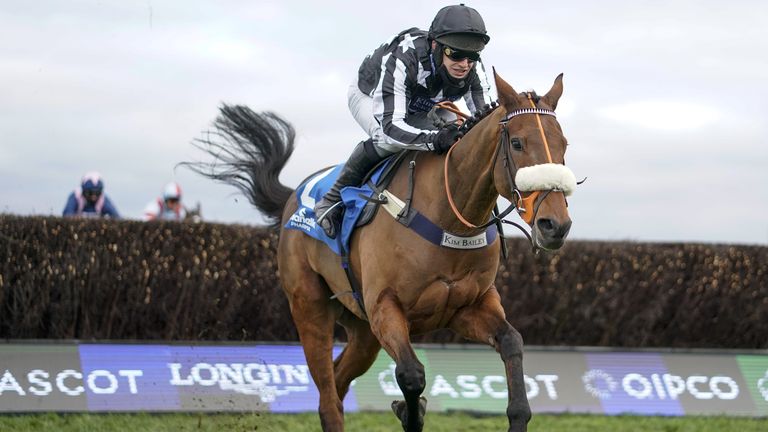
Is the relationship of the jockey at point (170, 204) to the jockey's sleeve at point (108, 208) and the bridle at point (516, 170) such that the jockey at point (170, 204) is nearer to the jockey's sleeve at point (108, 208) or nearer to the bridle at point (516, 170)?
the jockey's sleeve at point (108, 208)

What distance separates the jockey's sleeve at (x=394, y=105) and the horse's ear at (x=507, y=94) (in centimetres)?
66

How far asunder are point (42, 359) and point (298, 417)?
6.35 ft

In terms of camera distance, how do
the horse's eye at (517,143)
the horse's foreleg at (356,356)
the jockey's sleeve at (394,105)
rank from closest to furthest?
the horse's eye at (517,143)
the jockey's sleeve at (394,105)
the horse's foreleg at (356,356)

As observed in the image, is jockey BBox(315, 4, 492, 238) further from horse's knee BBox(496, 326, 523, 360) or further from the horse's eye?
horse's knee BBox(496, 326, 523, 360)

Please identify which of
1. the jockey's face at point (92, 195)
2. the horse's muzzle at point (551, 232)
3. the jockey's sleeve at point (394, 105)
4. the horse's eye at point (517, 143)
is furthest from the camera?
the jockey's face at point (92, 195)

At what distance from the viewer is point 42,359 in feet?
28.3

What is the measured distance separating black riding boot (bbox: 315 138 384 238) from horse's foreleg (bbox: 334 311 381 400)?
80cm

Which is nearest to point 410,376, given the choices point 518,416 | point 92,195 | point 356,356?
point 518,416

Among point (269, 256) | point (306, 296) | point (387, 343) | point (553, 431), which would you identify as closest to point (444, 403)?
point (553, 431)

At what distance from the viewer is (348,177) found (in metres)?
6.33

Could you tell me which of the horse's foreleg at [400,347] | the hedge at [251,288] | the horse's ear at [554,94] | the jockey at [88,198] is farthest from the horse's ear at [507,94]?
the jockey at [88,198]

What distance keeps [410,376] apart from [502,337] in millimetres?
463

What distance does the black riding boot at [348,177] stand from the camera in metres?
6.25

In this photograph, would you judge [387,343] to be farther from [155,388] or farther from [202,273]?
[202,273]
